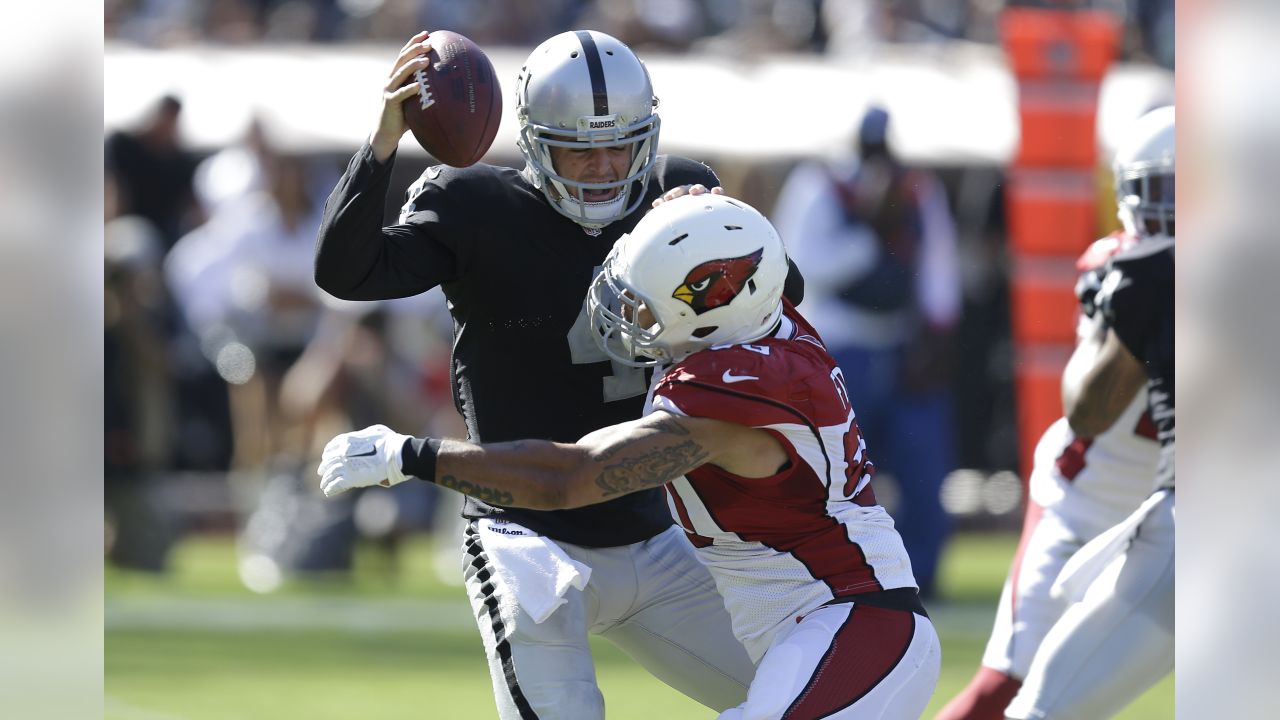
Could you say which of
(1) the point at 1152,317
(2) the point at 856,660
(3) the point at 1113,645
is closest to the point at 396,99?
(2) the point at 856,660

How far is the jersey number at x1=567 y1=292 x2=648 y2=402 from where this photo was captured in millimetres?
3721

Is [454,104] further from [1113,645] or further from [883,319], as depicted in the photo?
[883,319]

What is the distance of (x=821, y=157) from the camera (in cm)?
1002

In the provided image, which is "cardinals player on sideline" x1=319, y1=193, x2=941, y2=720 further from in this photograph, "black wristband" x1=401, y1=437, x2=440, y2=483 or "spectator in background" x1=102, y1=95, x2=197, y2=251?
"spectator in background" x1=102, y1=95, x2=197, y2=251

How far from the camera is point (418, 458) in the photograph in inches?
122

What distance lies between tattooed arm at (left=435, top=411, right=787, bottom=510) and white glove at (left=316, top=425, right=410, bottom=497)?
8cm

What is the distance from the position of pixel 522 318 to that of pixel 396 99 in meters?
0.53

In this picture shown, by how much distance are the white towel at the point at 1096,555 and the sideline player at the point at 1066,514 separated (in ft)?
0.19

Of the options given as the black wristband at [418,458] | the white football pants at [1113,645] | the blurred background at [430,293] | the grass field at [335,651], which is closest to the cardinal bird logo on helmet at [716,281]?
the black wristband at [418,458]

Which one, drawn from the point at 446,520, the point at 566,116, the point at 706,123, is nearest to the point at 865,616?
the point at 566,116

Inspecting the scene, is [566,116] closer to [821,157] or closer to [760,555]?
[760,555]

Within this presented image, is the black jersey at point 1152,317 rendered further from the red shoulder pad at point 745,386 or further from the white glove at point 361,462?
the white glove at point 361,462
